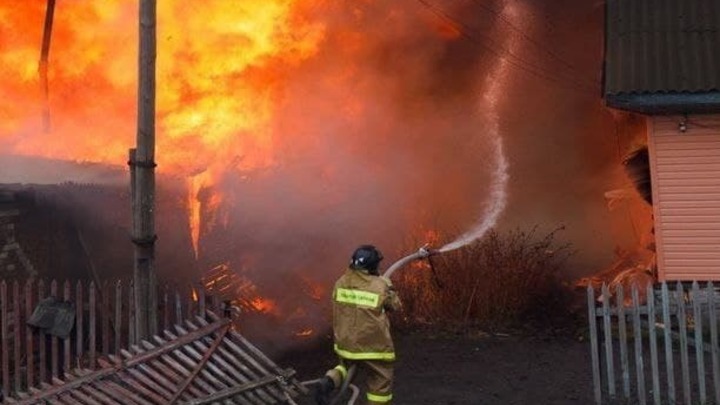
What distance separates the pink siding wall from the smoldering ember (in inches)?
1.0

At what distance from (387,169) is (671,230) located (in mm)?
6023

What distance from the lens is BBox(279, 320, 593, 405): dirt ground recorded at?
7215mm

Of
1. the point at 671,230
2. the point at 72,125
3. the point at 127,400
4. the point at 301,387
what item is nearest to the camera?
the point at 127,400

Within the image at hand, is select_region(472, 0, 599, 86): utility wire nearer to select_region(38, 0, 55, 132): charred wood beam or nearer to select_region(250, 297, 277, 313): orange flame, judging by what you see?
select_region(250, 297, 277, 313): orange flame

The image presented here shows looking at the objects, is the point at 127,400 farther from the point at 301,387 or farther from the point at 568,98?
the point at 568,98

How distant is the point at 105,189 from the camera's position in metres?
9.86

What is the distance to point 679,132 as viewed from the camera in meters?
8.87

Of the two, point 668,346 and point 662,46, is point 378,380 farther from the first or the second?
point 662,46

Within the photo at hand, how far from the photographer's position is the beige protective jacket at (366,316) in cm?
598

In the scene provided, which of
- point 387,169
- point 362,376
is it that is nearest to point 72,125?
point 387,169

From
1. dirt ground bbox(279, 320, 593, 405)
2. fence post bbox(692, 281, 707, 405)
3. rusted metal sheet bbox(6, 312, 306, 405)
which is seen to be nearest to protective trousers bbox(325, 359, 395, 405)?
rusted metal sheet bbox(6, 312, 306, 405)

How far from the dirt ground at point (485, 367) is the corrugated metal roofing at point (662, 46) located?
3238mm

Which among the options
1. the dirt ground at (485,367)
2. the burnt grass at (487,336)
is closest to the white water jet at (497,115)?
the burnt grass at (487,336)

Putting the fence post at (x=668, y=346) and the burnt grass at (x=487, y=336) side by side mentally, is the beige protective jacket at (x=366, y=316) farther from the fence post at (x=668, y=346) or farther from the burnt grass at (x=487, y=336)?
the fence post at (x=668, y=346)
